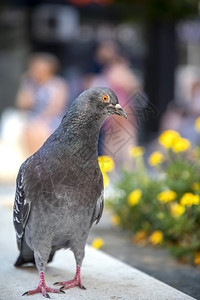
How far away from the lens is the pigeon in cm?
293

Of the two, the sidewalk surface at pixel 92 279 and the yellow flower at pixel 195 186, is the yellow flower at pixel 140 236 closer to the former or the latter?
the yellow flower at pixel 195 186

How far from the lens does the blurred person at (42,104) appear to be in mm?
7125

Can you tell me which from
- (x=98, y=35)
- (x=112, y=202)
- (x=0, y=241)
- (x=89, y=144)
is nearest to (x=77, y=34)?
(x=98, y=35)

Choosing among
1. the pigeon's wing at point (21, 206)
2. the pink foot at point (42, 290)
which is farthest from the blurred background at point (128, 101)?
the pink foot at point (42, 290)

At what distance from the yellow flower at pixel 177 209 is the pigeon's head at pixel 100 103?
1.37 meters

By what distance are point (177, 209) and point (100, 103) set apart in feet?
4.91

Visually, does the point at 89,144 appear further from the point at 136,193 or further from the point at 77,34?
the point at 77,34

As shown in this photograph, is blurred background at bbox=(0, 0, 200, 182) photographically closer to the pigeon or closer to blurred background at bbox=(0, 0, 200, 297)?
blurred background at bbox=(0, 0, 200, 297)

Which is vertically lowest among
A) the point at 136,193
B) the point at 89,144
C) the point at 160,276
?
the point at 160,276

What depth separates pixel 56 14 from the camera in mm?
11328

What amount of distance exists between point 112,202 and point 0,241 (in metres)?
1.26

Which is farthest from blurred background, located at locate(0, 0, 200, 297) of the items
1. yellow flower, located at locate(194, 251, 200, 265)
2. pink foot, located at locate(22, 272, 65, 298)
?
pink foot, located at locate(22, 272, 65, 298)

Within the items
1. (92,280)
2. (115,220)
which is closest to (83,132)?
(92,280)

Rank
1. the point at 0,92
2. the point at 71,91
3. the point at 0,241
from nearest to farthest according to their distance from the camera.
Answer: the point at 0,241
the point at 71,91
the point at 0,92
